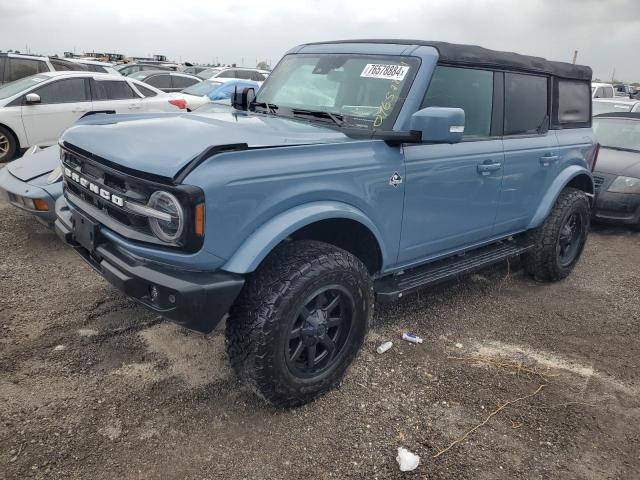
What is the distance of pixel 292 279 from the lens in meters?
2.60

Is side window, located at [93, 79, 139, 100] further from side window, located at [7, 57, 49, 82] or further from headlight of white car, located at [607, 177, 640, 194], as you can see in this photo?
headlight of white car, located at [607, 177, 640, 194]

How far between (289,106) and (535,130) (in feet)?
6.97

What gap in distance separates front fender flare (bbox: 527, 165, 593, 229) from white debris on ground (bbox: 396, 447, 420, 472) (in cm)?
264

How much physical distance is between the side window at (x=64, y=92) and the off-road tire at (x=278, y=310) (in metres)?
7.50

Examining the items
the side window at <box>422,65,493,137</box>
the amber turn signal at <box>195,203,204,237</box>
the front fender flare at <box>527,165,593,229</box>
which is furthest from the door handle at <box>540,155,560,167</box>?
the amber turn signal at <box>195,203,204,237</box>

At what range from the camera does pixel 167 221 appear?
2.36 m

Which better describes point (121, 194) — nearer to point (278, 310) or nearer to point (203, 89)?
point (278, 310)

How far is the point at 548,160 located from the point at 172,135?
3.19m

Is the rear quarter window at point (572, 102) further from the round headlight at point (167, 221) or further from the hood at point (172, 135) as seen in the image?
the round headlight at point (167, 221)

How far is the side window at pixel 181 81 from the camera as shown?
1466 centimetres

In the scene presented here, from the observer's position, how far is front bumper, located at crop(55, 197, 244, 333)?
235 centimetres

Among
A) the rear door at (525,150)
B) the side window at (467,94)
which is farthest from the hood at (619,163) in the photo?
the side window at (467,94)

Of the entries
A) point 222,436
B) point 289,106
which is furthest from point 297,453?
point 289,106

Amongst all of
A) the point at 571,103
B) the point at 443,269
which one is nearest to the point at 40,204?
the point at 443,269
